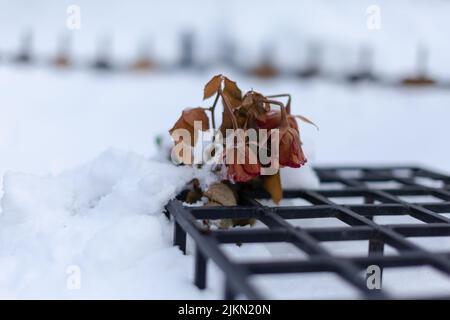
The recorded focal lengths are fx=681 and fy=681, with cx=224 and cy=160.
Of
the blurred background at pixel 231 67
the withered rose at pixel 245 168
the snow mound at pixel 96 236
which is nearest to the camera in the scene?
the snow mound at pixel 96 236

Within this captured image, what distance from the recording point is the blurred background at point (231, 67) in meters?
2.51

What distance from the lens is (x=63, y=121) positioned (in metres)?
2.54

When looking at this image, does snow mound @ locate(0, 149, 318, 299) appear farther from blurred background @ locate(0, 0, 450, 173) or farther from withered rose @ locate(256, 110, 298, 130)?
blurred background @ locate(0, 0, 450, 173)

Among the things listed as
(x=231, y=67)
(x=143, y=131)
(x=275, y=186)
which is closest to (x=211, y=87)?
(x=275, y=186)

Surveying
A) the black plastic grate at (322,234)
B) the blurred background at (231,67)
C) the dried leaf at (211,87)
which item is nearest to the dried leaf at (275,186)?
the black plastic grate at (322,234)

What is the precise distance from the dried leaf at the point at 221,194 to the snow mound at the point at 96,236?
0.08 feet

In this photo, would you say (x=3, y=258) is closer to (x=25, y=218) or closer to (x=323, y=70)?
(x=25, y=218)

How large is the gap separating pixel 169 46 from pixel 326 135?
90.8 inches

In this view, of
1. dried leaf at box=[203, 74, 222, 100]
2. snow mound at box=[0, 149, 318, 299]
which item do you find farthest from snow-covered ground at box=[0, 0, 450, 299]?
dried leaf at box=[203, 74, 222, 100]

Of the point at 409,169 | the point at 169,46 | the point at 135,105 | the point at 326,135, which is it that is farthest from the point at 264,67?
the point at 409,169

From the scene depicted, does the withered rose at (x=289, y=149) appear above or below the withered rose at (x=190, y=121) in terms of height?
below

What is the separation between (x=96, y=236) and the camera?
73cm

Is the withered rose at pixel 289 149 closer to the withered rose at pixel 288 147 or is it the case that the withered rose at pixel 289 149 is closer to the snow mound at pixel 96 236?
the withered rose at pixel 288 147

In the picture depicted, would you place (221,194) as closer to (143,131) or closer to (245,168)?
(245,168)
